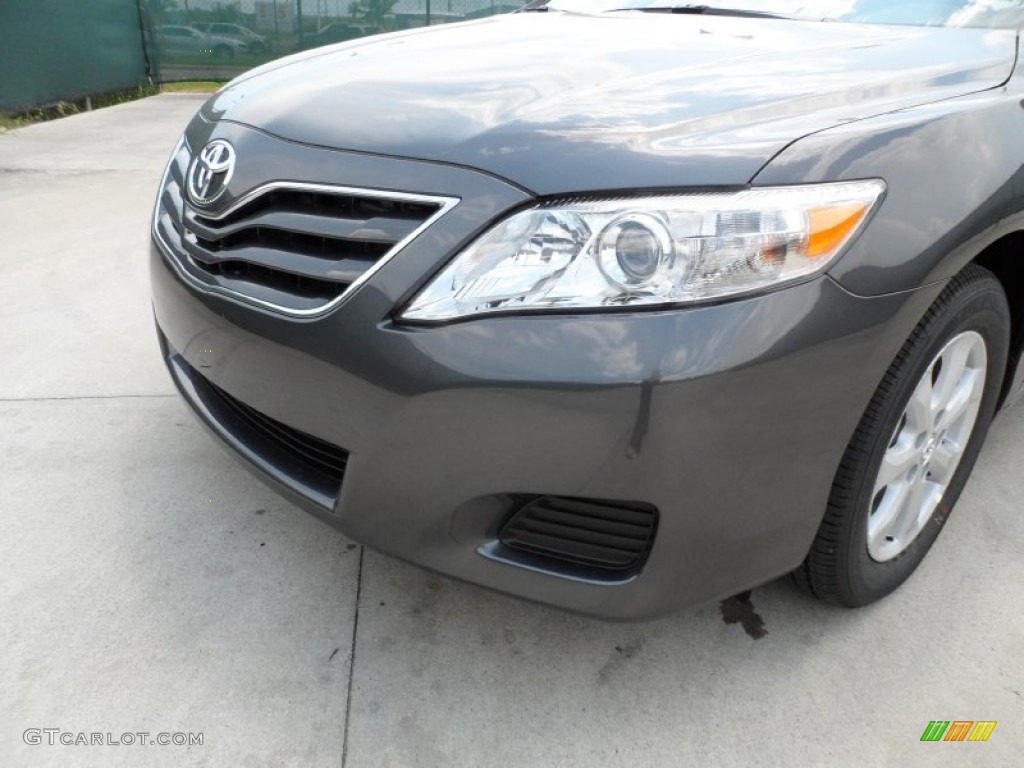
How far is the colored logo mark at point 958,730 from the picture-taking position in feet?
5.33

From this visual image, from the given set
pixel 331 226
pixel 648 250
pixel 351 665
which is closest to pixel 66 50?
pixel 331 226

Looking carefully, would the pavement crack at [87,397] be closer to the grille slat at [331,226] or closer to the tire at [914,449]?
the grille slat at [331,226]

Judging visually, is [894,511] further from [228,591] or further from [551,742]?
[228,591]

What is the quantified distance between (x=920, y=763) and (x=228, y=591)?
148 cm

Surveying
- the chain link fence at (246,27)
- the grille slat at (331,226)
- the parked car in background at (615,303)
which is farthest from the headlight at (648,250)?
the chain link fence at (246,27)

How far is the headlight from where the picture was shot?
4.31ft

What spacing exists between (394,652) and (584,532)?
0.60 meters

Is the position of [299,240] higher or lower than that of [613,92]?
lower

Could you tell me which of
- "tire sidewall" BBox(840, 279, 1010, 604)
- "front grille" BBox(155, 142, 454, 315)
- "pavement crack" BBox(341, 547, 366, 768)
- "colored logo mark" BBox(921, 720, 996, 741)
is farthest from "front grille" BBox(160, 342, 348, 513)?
"colored logo mark" BBox(921, 720, 996, 741)

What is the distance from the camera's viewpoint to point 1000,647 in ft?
6.04

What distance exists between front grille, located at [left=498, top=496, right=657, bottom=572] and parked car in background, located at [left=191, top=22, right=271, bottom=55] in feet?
43.4

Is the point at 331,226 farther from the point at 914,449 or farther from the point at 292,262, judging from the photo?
the point at 914,449

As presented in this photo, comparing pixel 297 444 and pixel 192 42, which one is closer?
pixel 297 444

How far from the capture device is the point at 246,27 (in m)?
12.9
